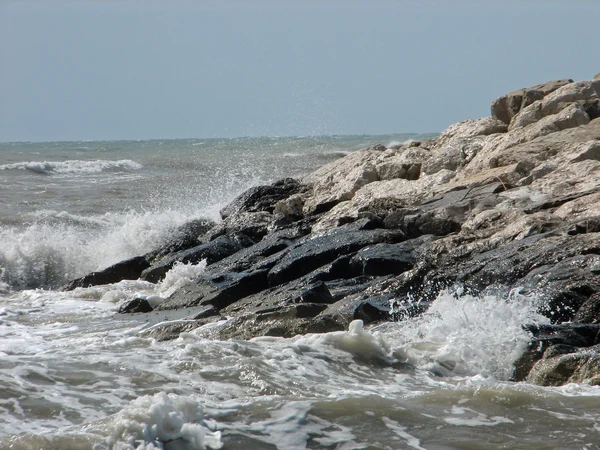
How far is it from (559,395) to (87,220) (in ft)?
37.9

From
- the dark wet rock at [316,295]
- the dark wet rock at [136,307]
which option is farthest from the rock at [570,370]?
the dark wet rock at [136,307]

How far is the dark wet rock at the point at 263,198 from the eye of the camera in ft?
40.6

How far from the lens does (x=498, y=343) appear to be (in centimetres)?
582

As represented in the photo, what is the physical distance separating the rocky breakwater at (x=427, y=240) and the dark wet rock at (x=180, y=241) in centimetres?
Result: 2

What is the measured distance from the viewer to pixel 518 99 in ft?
41.9

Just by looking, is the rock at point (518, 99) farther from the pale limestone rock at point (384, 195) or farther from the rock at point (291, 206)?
the rock at point (291, 206)

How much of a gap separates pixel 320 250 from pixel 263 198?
170 inches

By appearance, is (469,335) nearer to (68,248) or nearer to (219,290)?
(219,290)

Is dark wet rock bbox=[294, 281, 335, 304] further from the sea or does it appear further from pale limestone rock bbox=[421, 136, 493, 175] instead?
pale limestone rock bbox=[421, 136, 493, 175]

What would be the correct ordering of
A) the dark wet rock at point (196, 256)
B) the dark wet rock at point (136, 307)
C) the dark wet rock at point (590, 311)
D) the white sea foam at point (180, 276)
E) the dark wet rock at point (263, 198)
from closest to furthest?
the dark wet rock at point (590, 311), the dark wet rock at point (136, 307), the white sea foam at point (180, 276), the dark wet rock at point (196, 256), the dark wet rock at point (263, 198)

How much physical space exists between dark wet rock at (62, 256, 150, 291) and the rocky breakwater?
2 centimetres

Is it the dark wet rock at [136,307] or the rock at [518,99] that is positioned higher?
the rock at [518,99]

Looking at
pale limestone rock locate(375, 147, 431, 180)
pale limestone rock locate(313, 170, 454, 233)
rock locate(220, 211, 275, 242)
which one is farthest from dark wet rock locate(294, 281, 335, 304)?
pale limestone rock locate(375, 147, 431, 180)

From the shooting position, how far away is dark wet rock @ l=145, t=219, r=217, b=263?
1095cm
